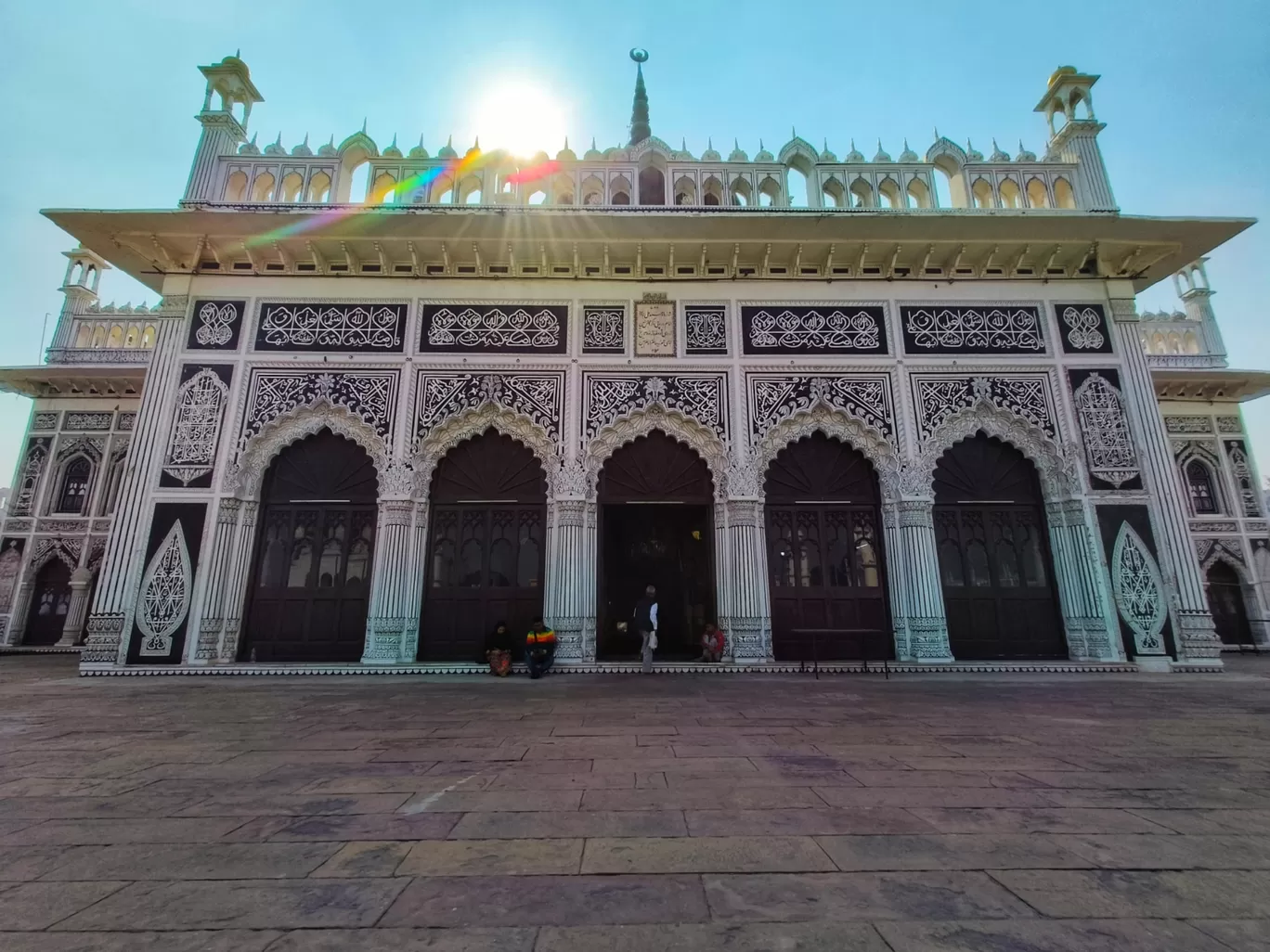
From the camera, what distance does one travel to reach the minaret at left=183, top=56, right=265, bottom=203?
31.2 ft

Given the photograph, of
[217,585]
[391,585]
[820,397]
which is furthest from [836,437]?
[217,585]

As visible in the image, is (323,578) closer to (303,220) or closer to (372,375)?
(372,375)

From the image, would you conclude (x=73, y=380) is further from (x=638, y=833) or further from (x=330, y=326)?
(x=638, y=833)

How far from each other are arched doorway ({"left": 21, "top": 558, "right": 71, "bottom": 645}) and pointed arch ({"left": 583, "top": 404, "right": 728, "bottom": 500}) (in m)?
14.5

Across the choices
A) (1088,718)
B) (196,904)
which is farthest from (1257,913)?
(1088,718)

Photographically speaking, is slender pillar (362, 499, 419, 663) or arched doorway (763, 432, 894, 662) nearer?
slender pillar (362, 499, 419, 663)

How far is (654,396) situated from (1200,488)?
15.2 m

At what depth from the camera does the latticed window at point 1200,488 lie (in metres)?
14.8

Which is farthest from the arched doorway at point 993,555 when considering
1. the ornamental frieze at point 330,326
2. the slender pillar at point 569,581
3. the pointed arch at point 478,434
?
the ornamental frieze at point 330,326

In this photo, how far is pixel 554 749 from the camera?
11.7 ft

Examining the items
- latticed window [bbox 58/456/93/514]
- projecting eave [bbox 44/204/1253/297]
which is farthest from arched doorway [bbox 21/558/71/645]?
projecting eave [bbox 44/204/1253/297]

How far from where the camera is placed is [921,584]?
845cm

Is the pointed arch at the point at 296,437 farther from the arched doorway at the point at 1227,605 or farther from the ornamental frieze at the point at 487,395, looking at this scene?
the arched doorway at the point at 1227,605

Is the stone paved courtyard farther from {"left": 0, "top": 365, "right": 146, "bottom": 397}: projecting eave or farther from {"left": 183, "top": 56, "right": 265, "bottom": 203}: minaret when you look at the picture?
{"left": 0, "top": 365, "right": 146, "bottom": 397}: projecting eave
